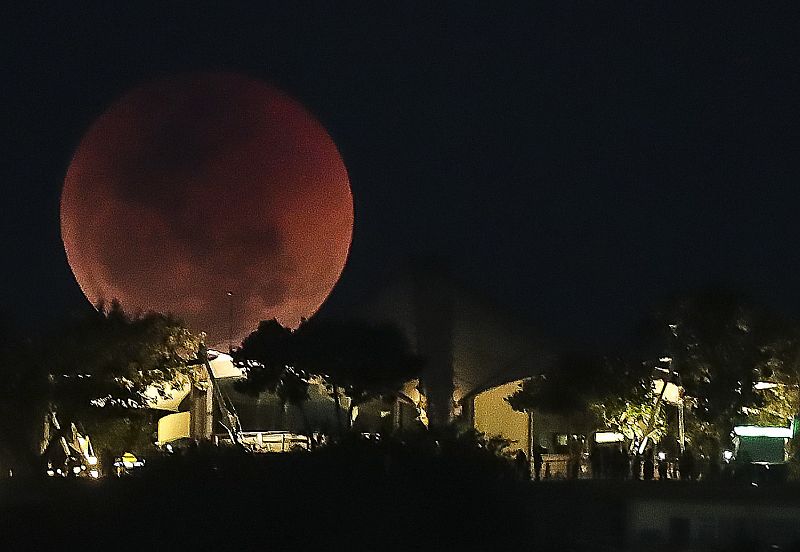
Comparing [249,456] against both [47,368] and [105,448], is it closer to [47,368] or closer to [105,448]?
[47,368]

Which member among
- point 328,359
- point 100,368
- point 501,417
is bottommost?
point 501,417

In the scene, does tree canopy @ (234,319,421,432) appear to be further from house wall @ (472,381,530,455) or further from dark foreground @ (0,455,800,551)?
dark foreground @ (0,455,800,551)

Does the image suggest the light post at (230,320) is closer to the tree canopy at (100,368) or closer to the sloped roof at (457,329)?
the tree canopy at (100,368)

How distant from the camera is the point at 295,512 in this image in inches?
973

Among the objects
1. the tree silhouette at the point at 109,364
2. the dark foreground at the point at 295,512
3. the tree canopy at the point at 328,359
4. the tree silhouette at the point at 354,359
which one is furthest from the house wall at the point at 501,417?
the dark foreground at the point at 295,512

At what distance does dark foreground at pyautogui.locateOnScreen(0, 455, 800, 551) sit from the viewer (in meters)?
24.5

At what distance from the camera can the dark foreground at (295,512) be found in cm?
2455

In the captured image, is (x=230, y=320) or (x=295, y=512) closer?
(x=295, y=512)

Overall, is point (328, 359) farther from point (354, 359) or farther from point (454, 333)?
point (454, 333)

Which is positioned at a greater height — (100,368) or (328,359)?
(328,359)

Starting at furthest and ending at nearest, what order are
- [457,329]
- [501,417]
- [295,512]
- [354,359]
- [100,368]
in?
1. [501,417]
2. [457,329]
3. [354,359]
4. [100,368]
5. [295,512]

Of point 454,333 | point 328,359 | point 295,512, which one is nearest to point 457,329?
point 454,333

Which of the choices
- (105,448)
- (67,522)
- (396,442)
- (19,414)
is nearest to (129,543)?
(67,522)

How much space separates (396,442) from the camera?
91.4 ft
